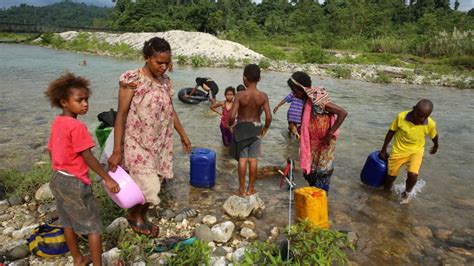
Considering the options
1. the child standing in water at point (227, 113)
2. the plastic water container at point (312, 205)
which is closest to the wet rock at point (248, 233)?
the plastic water container at point (312, 205)

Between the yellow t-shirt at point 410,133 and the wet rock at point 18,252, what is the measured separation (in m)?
4.39

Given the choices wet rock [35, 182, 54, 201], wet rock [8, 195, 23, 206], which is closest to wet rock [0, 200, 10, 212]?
wet rock [8, 195, 23, 206]

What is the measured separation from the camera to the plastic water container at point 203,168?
4.79 meters

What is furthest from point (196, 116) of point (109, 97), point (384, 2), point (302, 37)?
point (384, 2)

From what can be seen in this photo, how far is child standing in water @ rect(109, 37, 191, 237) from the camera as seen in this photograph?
10.3ft

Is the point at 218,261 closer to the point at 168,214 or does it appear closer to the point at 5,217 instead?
the point at 168,214

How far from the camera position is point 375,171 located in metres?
5.20

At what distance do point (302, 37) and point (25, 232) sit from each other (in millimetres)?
43902

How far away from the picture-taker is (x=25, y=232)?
3.48 metres

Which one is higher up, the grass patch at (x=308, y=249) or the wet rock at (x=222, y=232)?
the grass patch at (x=308, y=249)

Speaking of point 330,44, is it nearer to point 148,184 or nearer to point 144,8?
point 144,8

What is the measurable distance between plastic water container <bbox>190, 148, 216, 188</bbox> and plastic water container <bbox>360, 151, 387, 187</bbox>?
2314mm

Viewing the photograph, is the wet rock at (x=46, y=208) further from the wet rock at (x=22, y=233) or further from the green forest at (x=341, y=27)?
the green forest at (x=341, y=27)

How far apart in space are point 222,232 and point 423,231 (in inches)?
95.7
